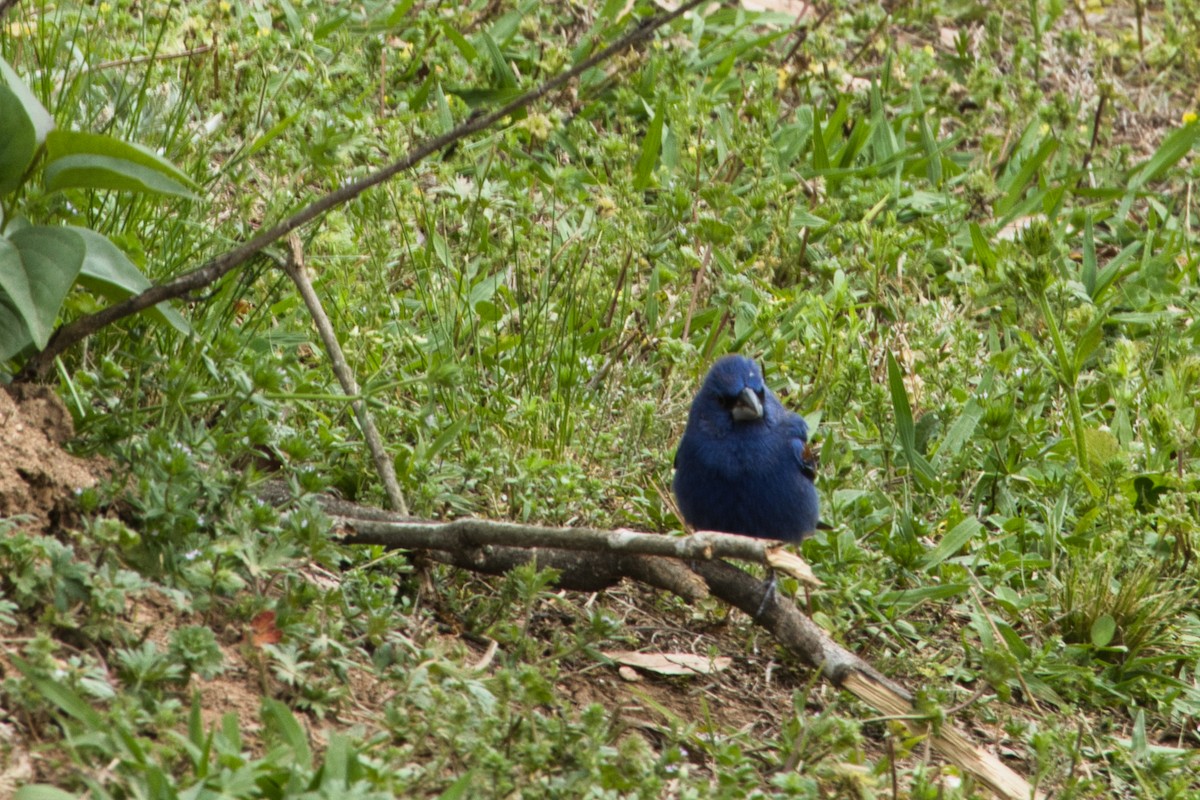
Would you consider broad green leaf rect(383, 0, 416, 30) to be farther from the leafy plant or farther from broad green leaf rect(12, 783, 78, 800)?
broad green leaf rect(12, 783, 78, 800)

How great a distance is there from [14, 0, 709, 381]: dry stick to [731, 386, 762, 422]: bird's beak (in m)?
1.26

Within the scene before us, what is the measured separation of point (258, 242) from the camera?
3.03m

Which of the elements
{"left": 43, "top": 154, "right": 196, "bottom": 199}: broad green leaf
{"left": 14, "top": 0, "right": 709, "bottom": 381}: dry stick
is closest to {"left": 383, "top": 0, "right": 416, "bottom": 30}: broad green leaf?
{"left": 14, "top": 0, "right": 709, "bottom": 381}: dry stick

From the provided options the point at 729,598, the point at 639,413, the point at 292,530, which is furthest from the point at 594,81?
the point at 292,530

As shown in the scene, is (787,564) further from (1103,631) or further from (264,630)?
(1103,631)

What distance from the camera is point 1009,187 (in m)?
6.17

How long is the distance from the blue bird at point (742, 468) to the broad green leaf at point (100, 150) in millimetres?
1634

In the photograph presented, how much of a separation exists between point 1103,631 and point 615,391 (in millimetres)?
1601

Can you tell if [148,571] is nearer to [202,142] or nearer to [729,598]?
[729,598]

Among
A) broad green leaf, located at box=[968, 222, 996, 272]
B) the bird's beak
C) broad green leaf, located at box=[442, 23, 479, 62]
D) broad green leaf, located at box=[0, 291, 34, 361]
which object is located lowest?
the bird's beak

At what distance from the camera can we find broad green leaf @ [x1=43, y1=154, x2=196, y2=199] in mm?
3010

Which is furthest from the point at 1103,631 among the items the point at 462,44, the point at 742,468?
the point at 462,44

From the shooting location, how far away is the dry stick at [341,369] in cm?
345

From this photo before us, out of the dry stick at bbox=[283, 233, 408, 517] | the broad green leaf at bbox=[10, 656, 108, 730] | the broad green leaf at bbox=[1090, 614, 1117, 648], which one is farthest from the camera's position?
the broad green leaf at bbox=[1090, 614, 1117, 648]
